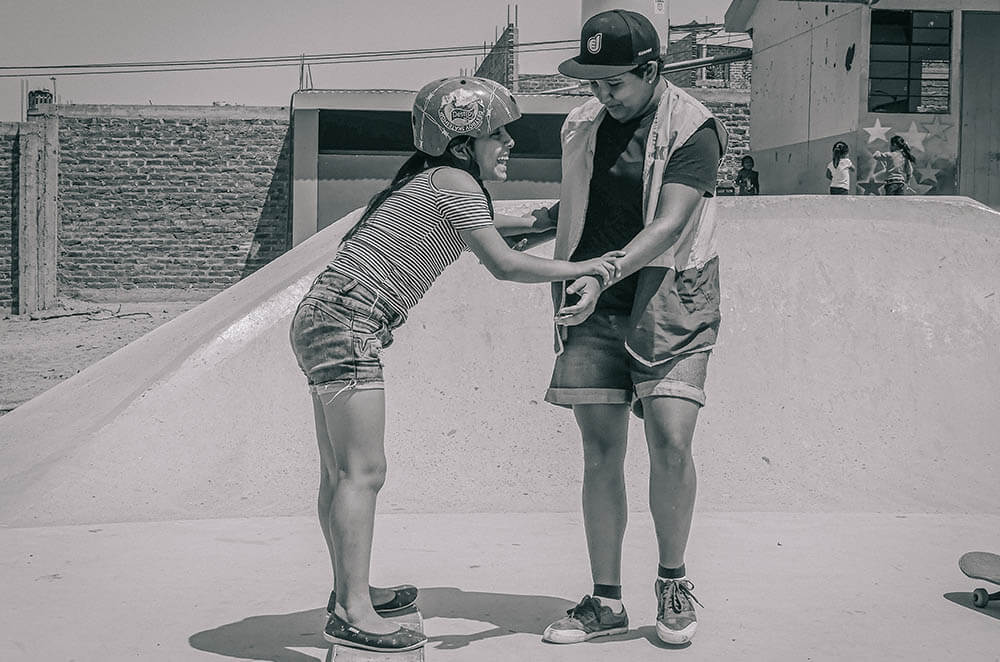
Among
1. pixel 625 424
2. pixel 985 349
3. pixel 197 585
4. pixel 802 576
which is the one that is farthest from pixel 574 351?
pixel 985 349

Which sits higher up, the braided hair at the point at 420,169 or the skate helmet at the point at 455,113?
the skate helmet at the point at 455,113

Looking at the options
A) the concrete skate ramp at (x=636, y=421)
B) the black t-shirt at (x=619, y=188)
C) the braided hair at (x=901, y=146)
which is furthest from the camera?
the braided hair at (x=901, y=146)

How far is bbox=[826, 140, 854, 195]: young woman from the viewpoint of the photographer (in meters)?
12.2

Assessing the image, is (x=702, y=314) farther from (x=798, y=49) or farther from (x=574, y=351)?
(x=798, y=49)

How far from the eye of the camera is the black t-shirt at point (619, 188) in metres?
2.95

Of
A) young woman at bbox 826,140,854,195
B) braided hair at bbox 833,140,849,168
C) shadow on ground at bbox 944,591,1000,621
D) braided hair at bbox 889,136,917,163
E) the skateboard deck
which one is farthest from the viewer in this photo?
braided hair at bbox 833,140,849,168

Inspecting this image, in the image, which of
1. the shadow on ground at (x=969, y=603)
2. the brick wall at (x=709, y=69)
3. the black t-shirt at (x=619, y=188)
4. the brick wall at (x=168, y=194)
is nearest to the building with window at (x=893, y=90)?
the brick wall at (x=168, y=194)

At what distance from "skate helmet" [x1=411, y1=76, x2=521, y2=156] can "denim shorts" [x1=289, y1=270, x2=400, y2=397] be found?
420 mm

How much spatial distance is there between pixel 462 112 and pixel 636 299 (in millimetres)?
685

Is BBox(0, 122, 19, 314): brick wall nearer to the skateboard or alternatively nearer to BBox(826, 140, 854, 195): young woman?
BBox(826, 140, 854, 195): young woman

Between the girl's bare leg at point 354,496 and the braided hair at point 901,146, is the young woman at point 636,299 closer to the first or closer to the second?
the girl's bare leg at point 354,496

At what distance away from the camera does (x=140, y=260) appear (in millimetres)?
18781

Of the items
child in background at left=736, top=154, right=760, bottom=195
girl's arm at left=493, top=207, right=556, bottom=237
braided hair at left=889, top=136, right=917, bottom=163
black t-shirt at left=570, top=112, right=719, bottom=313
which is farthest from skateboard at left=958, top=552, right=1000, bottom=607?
child in background at left=736, top=154, right=760, bottom=195

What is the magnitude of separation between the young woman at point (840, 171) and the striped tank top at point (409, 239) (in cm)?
1023
